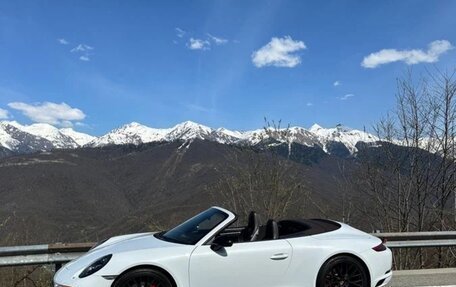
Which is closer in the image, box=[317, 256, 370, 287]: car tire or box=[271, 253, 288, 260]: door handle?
box=[271, 253, 288, 260]: door handle

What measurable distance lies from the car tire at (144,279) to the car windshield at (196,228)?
1.64 ft

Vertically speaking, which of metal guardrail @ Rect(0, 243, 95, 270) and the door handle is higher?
metal guardrail @ Rect(0, 243, 95, 270)

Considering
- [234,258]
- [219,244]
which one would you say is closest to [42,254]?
[219,244]

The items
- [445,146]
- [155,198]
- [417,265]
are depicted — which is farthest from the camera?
[155,198]

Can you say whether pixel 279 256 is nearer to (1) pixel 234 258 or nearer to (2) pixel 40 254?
(1) pixel 234 258

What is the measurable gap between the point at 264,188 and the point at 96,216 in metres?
145

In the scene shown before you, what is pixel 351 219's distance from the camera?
53.0ft

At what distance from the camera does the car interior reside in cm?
590

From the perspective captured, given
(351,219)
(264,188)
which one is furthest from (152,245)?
(351,219)

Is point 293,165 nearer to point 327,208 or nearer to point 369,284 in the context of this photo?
point 327,208

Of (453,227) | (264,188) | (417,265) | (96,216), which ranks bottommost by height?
(417,265)

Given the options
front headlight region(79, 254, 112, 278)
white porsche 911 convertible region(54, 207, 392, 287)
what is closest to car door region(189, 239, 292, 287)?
white porsche 911 convertible region(54, 207, 392, 287)

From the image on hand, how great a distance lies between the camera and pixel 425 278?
731 cm

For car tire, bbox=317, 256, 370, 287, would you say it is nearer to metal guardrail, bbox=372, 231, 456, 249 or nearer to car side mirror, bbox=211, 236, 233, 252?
car side mirror, bbox=211, 236, 233, 252
